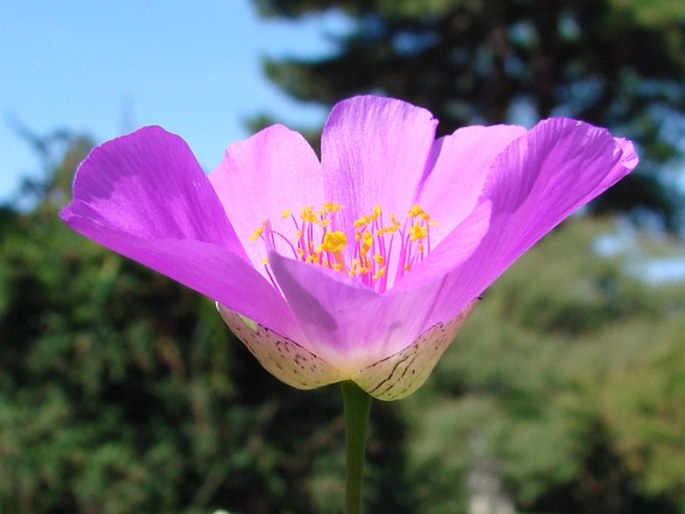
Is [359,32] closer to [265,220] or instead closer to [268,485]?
[268,485]

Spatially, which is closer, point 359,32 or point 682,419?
point 682,419

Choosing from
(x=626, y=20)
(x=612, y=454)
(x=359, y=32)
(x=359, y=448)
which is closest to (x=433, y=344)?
(x=359, y=448)

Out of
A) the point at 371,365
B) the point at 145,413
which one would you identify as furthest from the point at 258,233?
the point at 145,413

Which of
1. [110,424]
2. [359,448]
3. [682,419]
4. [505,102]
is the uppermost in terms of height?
[359,448]

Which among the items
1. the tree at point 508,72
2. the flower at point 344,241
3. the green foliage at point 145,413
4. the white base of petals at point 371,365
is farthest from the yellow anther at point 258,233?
the tree at point 508,72

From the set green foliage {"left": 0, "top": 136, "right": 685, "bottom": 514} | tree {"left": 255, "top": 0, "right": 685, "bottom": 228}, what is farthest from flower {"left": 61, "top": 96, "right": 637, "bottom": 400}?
tree {"left": 255, "top": 0, "right": 685, "bottom": 228}

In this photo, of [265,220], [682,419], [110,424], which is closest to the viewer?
[265,220]

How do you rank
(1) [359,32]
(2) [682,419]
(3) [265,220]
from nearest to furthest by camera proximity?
(3) [265,220], (2) [682,419], (1) [359,32]
